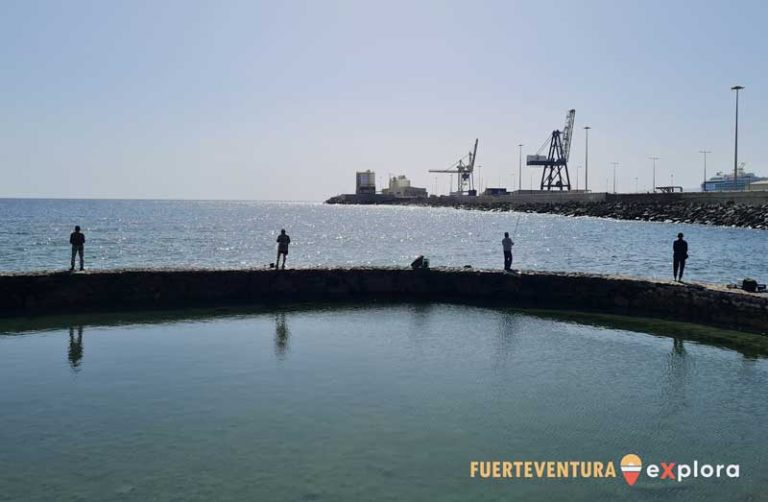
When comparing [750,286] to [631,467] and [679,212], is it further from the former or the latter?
[679,212]

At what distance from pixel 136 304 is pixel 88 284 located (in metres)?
1.19

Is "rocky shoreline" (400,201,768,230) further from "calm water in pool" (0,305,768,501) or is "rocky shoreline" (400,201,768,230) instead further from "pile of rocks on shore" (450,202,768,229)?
"calm water in pool" (0,305,768,501)

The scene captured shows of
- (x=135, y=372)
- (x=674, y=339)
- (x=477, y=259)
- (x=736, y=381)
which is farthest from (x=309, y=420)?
(x=477, y=259)

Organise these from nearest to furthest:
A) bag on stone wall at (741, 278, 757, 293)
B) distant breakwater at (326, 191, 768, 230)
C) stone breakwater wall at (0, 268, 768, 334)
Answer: bag on stone wall at (741, 278, 757, 293)
stone breakwater wall at (0, 268, 768, 334)
distant breakwater at (326, 191, 768, 230)

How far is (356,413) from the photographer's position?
7.43 metres

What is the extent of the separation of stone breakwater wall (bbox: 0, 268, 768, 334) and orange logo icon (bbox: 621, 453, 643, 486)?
780 centimetres

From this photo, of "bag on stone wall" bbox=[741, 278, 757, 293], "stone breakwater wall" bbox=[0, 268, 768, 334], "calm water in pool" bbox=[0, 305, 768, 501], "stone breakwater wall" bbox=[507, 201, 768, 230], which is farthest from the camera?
"stone breakwater wall" bbox=[507, 201, 768, 230]

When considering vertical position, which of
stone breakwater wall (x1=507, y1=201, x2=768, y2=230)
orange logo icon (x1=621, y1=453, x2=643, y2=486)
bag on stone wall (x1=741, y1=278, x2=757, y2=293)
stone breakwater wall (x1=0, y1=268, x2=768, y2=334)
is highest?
stone breakwater wall (x1=507, y1=201, x2=768, y2=230)

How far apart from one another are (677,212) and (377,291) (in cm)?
5713

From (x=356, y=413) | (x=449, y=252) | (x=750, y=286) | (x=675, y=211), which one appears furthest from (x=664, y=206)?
(x=356, y=413)

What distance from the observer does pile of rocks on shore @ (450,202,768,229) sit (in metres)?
53.6

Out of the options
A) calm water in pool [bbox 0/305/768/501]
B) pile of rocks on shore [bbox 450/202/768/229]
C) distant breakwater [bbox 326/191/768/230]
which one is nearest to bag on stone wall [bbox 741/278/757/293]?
calm water in pool [bbox 0/305/768/501]

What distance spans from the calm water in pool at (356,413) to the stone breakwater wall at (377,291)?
2.33 meters

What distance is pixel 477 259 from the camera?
3350cm
